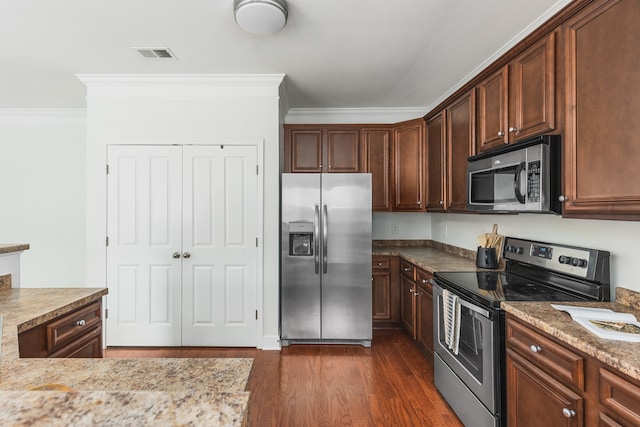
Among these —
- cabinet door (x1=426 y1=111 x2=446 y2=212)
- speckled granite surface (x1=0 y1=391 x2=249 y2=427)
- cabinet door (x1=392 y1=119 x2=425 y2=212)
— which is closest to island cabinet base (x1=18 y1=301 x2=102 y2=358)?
speckled granite surface (x1=0 y1=391 x2=249 y2=427)

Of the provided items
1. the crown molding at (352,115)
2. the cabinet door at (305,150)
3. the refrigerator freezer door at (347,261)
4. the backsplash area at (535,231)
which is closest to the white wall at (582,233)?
the backsplash area at (535,231)

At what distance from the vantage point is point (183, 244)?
10.3ft

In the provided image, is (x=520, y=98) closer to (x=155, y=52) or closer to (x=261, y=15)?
(x=261, y=15)

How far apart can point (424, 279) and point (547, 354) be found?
4.75 feet

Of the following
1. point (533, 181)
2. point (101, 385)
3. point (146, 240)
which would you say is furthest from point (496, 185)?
point (146, 240)

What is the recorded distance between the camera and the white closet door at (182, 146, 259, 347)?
315 cm

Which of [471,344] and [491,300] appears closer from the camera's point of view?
[491,300]

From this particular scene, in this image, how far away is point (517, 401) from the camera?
156cm

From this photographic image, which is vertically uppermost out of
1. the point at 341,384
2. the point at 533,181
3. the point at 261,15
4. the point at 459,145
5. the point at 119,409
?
the point at 261,15

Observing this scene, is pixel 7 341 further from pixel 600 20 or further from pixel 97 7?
pixel 600 20

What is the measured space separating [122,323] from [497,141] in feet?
11.9

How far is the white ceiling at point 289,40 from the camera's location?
2.02 meters

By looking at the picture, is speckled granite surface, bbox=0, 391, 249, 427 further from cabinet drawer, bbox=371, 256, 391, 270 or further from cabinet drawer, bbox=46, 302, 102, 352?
cabinet drawer, bbox=371, 256, 391, 270

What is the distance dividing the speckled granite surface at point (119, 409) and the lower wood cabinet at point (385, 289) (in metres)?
3.03
